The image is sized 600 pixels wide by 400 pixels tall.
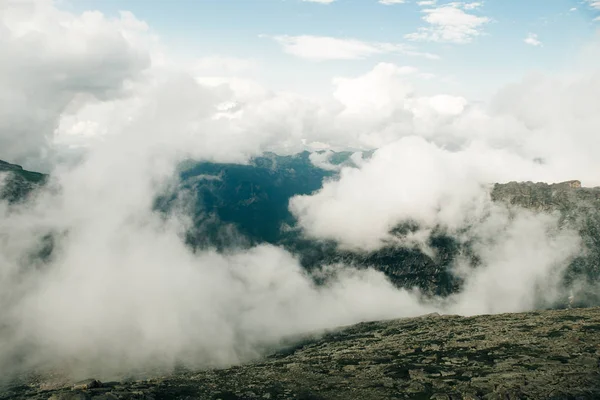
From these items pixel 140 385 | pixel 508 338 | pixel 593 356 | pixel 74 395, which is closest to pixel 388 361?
pixel 508 338

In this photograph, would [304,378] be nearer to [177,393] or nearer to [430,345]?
[177,393]

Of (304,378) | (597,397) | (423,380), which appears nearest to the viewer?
(597,397)

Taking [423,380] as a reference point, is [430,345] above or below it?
below

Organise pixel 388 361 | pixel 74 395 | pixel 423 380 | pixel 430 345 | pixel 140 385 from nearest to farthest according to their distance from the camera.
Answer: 1. pixel 74 395
2. pixel 423 380
3. pixel 140 385
4. pixel 388 361
5. pixel 430 345

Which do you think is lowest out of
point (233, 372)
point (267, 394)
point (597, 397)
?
point (233, 372)

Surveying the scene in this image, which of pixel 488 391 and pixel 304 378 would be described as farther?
pixel 304 378

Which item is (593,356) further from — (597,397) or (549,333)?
(549,333)
